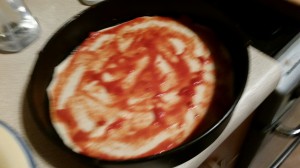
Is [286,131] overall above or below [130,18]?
below

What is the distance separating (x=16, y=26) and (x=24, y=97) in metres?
0.13

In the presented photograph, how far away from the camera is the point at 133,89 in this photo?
513mm

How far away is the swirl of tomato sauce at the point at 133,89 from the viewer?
464 mm

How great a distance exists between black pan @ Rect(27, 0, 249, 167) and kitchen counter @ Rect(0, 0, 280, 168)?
0.02 m

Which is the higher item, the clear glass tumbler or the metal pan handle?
the clear glass tumbler

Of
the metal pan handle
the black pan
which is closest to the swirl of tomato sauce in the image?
the black pan

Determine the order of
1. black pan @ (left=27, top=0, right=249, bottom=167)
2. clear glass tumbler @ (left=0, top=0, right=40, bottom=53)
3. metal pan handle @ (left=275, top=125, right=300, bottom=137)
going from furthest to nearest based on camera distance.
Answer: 1. metal pan handle @ (left=275, top=125, right=300, bottom=137)
2. clear glass tumbler @ (left=0, top=0, right=40, bottom=53)
3. black pan @ (left=27, top=0, right=249, bottom=167)

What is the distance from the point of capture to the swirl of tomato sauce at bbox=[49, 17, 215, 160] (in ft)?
1.52

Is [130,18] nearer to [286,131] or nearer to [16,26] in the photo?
[16,26]

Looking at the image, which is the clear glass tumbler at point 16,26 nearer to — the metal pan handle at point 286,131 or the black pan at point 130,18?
the black pan at point 130,18

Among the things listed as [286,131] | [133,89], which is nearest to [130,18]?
[133,89]

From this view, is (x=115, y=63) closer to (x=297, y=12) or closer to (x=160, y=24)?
(x=160, y=24)

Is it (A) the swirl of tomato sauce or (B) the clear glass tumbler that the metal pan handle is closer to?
(A) the swirl of tomato sauce

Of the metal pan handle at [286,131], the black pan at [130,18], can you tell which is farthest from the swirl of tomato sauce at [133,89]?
the metal pan handle at [286,131]
